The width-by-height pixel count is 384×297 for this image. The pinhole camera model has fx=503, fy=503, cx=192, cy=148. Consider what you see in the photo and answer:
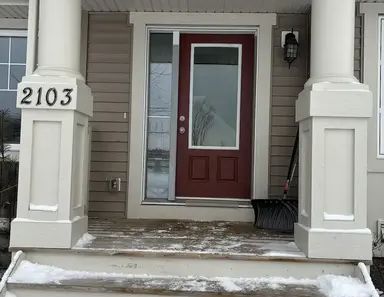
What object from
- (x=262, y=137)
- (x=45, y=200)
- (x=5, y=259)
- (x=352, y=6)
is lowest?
(x=5, y=259)

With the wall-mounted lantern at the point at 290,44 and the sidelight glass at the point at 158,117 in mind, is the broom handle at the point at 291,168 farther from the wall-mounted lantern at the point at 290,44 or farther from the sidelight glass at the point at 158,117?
the sidelight glass at the point at 158,117

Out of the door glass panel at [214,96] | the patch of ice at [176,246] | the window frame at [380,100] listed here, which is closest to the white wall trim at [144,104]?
the door glass panel at [214,96]

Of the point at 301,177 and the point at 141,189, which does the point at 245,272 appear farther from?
the point at 141,189

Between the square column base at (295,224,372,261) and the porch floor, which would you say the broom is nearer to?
the porch floor

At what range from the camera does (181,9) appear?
5.22 metres

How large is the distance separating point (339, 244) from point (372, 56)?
2.39 meters

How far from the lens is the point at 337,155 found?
341cm

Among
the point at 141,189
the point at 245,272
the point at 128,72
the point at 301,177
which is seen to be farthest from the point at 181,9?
the point at 245,272

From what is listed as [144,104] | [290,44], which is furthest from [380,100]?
[144,104]

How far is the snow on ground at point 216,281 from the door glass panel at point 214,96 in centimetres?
224

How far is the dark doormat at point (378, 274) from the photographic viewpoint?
4.15 metres

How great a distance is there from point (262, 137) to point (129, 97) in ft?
4.78

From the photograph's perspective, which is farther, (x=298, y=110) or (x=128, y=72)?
(x=128, y=72)

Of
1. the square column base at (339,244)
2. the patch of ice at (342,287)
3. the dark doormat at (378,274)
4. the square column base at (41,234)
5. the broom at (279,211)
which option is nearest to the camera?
the patch of ice at (342,287)
